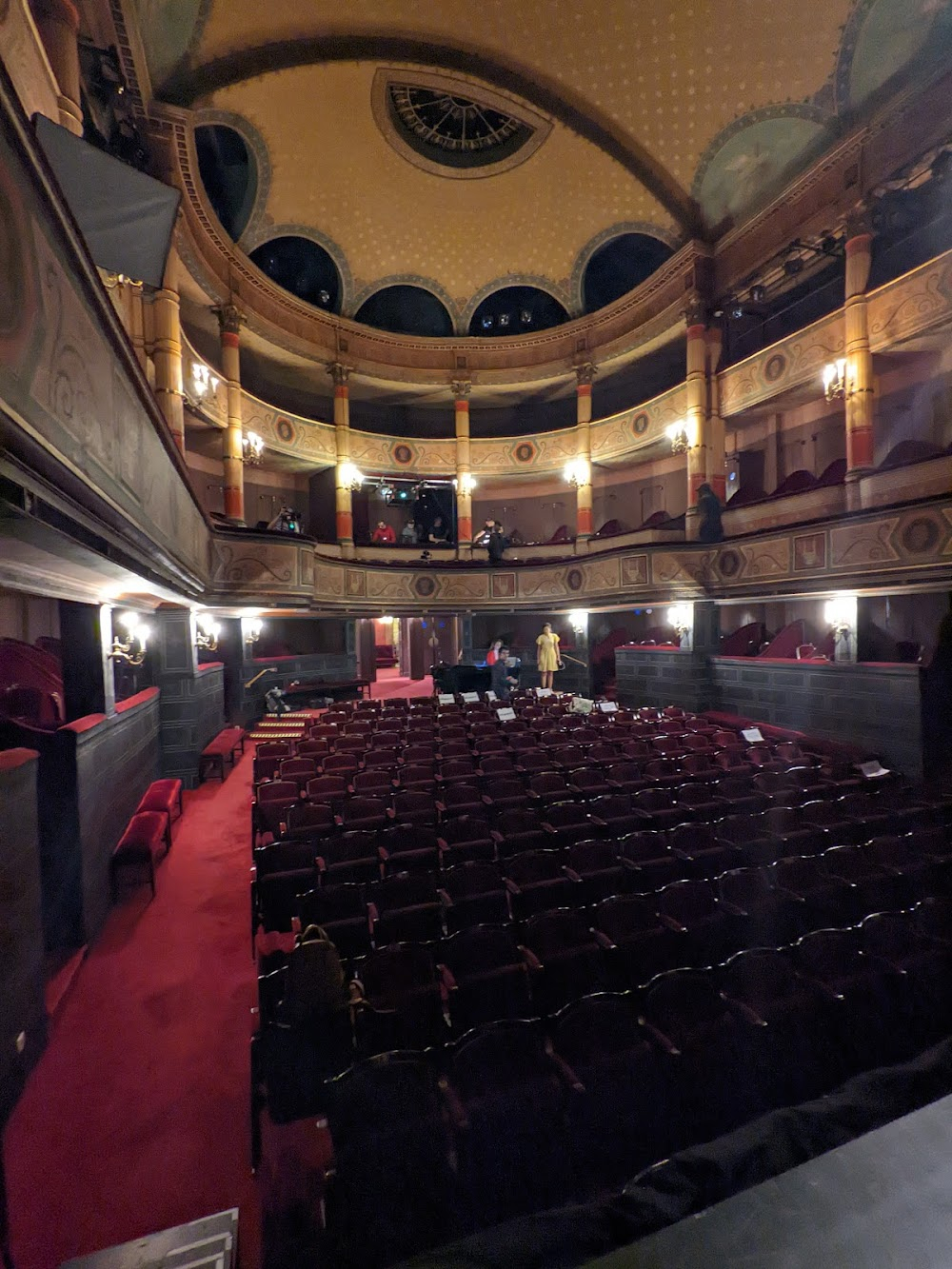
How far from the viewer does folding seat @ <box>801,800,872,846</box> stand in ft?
18.0

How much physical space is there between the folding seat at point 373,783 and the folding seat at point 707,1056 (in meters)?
4.38

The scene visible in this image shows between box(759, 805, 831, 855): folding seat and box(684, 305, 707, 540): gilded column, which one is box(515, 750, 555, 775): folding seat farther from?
box(684, 305, 707, 540): gilded column

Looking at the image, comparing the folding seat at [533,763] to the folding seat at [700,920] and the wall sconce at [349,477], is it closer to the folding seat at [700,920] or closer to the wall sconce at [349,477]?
the folding seat at [700,920]

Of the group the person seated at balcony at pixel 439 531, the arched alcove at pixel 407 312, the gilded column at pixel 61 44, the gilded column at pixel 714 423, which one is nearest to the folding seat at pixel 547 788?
the gilded column at pixel 61 44

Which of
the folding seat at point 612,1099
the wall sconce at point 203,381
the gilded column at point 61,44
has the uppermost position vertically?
the wall sconce at point 203,381

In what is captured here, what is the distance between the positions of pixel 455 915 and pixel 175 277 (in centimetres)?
1329

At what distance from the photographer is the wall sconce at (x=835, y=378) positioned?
1162 centimetres

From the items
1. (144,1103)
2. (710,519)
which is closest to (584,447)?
(710,519)

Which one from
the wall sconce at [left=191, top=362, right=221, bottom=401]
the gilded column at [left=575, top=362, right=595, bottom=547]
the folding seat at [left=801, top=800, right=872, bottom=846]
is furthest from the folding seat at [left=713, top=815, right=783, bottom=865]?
the wall sconce at [left=191, top=362, right=221, bottom=401]

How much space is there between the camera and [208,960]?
4598 mm

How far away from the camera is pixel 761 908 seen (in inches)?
169

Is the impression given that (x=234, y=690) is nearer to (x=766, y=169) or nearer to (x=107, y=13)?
(x=107, y=13)

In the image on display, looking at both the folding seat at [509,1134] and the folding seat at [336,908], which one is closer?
the folding seat at [509,1134]

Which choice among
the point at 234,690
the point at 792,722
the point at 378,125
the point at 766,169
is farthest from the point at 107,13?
the point at 792,722
